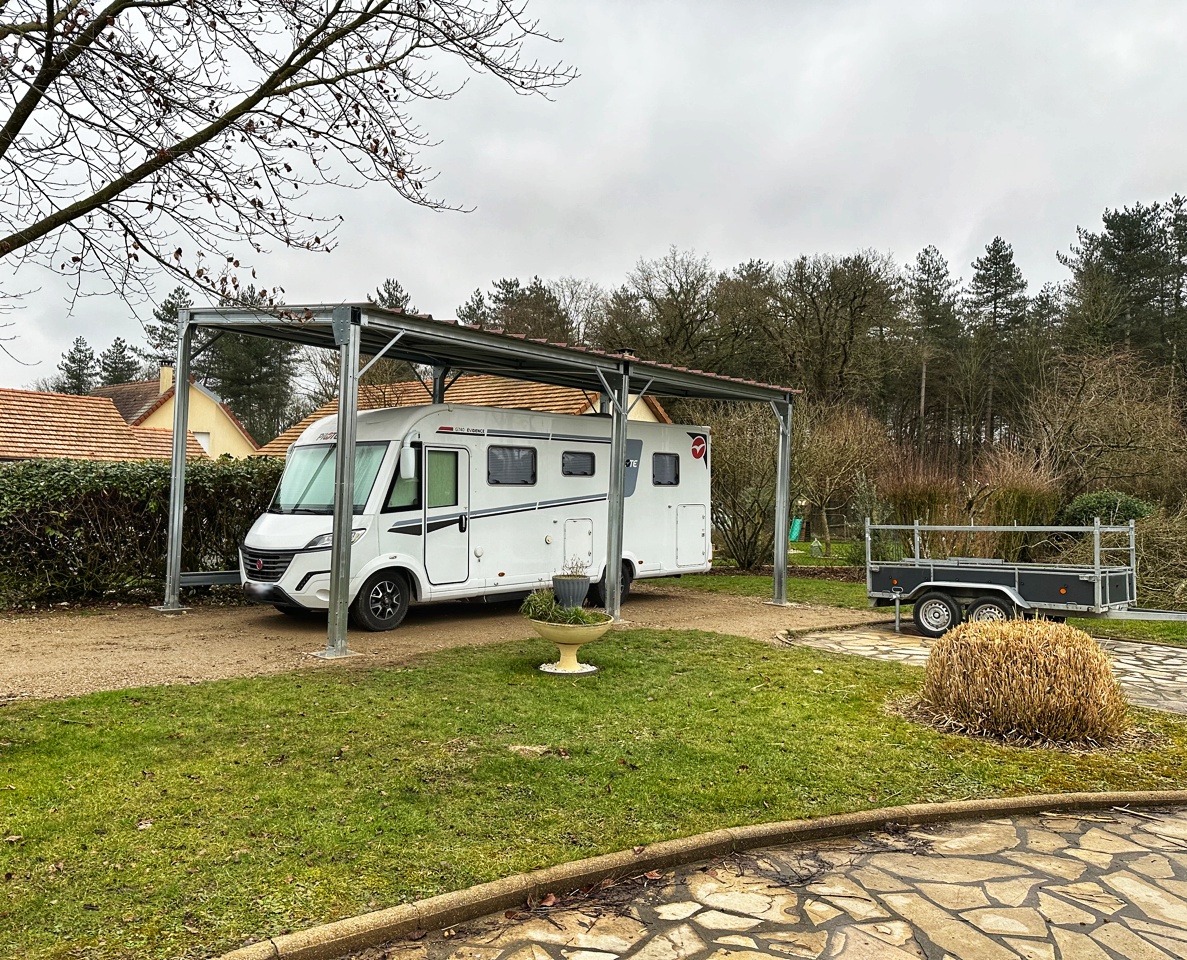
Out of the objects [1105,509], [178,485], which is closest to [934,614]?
[1105,509]

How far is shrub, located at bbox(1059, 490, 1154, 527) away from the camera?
50.5 feet

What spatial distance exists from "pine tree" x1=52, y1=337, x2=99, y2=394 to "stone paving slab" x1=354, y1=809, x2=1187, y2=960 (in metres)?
52.1

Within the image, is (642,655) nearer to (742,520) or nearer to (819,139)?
(819,139)

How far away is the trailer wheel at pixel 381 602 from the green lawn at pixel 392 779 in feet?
7.38

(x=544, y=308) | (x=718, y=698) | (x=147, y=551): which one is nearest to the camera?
(x=718, y=698)

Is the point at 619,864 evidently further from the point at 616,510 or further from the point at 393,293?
the point at 393,293

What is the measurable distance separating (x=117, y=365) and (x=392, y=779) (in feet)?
173

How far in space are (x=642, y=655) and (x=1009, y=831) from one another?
4.63 m

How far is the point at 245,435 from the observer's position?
121 ft

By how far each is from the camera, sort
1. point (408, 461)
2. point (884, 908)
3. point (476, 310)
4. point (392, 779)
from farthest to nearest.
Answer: point (476, 310), point (408, 461), point (392, 779), point (884, 908)

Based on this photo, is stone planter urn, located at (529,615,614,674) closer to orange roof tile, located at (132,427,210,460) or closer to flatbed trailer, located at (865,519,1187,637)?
flatbed trailer, located at (865,519,1187,637)

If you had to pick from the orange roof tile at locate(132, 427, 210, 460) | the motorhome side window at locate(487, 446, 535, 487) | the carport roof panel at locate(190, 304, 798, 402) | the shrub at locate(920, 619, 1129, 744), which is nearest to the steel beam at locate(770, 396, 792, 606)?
the carport roof panel at locate(190, 304, 798, 402)

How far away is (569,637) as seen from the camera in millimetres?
7699

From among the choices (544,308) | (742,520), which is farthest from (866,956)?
(544,308)
